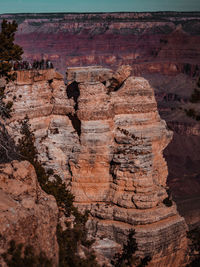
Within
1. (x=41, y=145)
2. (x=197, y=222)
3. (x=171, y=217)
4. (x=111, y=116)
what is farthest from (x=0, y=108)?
(x=197, y=222)

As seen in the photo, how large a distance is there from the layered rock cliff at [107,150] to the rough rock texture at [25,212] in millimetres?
6838

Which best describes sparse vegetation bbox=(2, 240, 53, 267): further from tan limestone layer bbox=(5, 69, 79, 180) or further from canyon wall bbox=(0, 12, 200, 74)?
canyon wall bbox=(0, 12, 200, 74)

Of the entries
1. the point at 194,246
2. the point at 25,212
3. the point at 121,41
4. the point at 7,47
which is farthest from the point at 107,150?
the point at 121,41

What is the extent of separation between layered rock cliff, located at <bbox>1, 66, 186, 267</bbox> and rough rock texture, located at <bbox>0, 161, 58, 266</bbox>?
6.84 metres

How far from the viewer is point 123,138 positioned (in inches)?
901

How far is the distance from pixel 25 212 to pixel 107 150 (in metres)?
10.7

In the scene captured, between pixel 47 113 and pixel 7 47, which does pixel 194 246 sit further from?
pixel 7 47

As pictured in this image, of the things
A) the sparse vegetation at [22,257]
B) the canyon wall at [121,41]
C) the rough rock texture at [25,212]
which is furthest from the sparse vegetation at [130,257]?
the canyon wall at [121,41]

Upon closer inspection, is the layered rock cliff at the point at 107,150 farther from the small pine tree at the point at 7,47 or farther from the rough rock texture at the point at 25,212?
the rough rock texture at the point at 25,212

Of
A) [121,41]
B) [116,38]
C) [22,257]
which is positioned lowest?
[22,257]

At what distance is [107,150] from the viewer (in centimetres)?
2269

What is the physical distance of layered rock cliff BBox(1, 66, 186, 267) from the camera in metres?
21.9

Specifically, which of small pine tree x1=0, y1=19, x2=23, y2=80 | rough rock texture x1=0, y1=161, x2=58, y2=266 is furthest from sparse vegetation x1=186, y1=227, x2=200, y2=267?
small pine tree x1=0, y1=19, x2=23, y2=80

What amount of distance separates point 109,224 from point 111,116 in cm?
590
